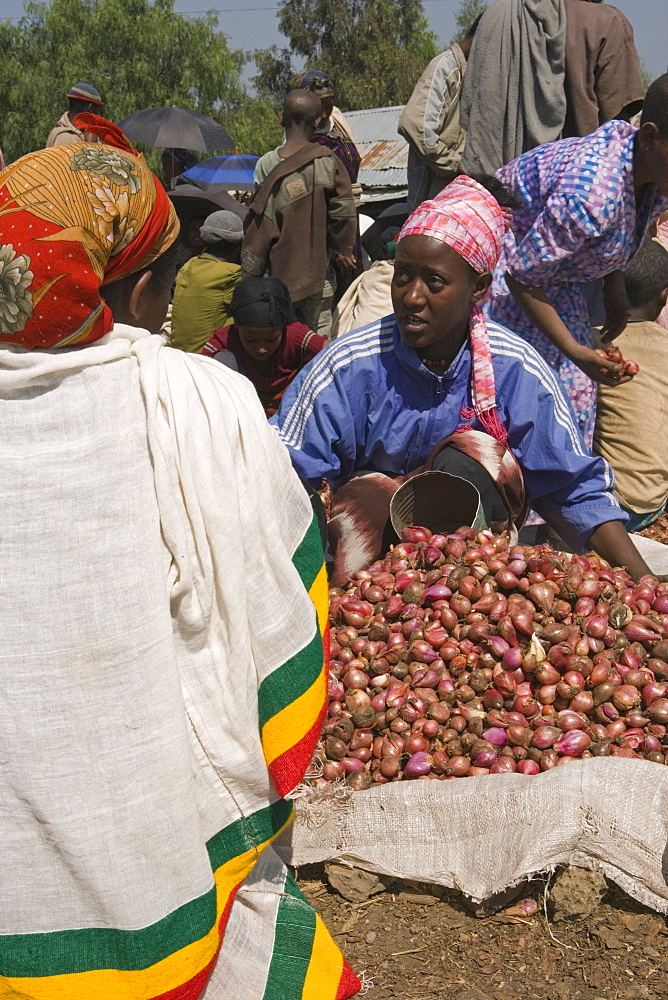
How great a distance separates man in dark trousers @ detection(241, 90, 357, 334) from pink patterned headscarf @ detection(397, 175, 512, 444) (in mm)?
2193

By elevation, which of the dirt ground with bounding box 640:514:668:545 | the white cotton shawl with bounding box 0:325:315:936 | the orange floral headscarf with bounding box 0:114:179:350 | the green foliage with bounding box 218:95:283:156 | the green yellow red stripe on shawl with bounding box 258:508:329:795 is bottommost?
the green foliage with bounding box 218:95:283:156

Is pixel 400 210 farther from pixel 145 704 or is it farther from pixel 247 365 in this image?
pixel 145 704

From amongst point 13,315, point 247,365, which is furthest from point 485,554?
point 247,365

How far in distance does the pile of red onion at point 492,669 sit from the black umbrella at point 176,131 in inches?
331

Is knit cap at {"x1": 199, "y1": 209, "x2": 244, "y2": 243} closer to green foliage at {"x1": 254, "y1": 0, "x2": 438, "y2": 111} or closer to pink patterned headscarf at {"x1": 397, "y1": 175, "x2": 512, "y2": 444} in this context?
pink patterned headscarf at {"x1": 397, "y1": 175, "x2": 512, "y2": 444}

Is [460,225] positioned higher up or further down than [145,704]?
Result: higher up

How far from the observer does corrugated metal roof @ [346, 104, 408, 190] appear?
1213cm

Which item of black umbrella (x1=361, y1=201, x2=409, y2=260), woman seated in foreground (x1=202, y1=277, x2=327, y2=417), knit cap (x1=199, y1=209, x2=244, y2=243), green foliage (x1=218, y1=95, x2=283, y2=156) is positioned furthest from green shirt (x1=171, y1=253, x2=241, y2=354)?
green foliage (x1=218, y1=95, x2=283, y2=156)

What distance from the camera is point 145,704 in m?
1.34

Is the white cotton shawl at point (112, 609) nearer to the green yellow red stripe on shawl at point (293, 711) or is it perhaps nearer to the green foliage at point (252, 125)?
the green yellow red stripe on shawl at point (293, 711)

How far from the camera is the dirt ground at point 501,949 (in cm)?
175

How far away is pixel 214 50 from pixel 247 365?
72.5 feet

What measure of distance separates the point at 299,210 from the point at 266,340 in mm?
875

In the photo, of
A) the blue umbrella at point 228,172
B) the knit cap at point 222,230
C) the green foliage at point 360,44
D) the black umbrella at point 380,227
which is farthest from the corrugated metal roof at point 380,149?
the green foliage at point 360,44
